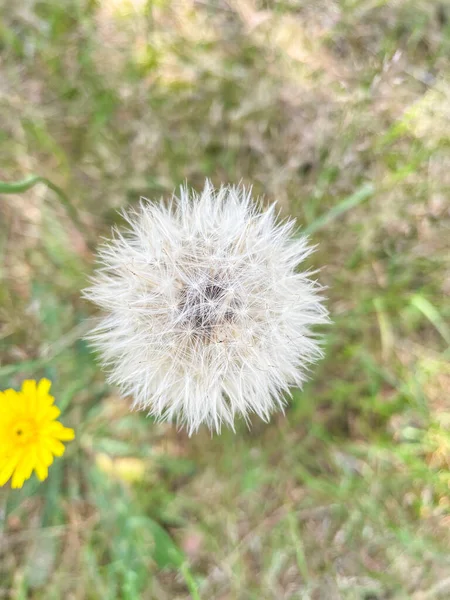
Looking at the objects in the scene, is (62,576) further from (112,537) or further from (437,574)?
(437,574)

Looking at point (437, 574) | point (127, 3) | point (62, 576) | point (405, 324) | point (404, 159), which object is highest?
point (127, 3)

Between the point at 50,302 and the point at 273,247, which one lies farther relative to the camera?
the point at 50,302

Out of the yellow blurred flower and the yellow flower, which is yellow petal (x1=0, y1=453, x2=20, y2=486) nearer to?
the yellow flower

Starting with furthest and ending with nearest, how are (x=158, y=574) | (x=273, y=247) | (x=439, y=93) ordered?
(x=158, y=574), (x=439, y=93), (x=273, y=247)

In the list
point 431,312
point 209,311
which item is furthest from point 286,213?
point 209,311

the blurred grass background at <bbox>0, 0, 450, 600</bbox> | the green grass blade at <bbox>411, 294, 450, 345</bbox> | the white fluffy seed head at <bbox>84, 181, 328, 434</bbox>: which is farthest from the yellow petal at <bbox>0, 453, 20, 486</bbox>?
the green grass blade at <bbox>411, 294, 450, 345</bbox>

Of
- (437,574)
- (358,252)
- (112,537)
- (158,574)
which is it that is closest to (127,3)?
(358,252)

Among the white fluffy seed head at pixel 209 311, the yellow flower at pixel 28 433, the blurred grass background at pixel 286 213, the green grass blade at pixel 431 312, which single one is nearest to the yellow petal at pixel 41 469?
the yellow flower at pixel 28 433

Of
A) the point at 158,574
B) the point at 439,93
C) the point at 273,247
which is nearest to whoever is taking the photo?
the point at 273,247
